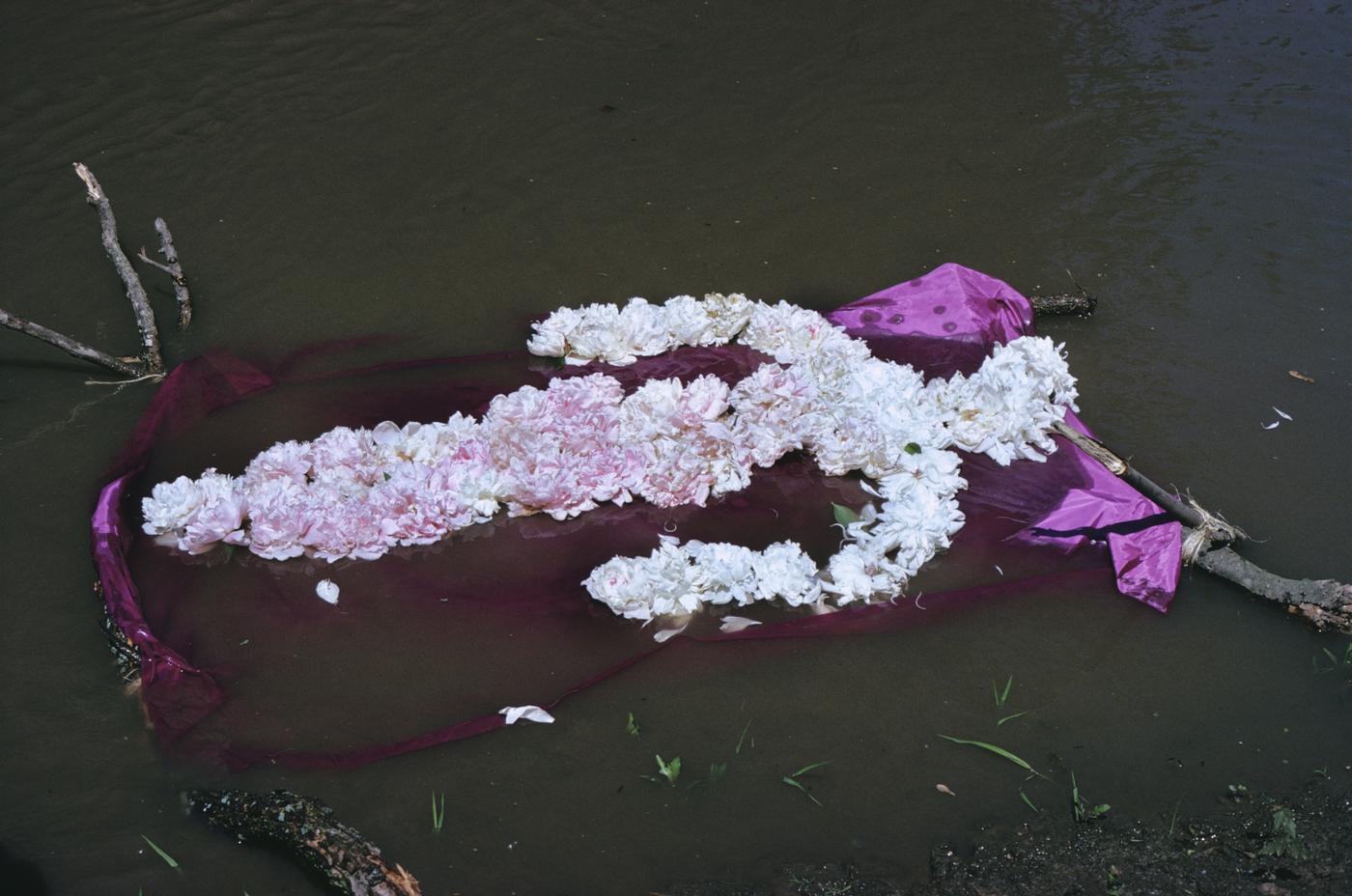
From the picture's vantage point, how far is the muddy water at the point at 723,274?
307cm

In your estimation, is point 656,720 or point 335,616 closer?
point 656,720

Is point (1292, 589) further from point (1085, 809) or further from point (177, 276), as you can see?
point (177, 276)

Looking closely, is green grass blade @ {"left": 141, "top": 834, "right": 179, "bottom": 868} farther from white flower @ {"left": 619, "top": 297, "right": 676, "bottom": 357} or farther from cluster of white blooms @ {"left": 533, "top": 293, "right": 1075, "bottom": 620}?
white flower @ {"left": 619, "top": 297, "right": 676, "bottom": 357}

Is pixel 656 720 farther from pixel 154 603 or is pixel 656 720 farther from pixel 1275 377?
pixel 1275 377

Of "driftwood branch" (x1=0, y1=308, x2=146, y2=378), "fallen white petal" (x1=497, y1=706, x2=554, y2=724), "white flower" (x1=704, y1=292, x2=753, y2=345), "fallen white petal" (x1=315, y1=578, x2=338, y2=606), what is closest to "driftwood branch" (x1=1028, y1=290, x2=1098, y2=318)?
"white flower" (x1=704, y1=292, x2=753, y2=345)

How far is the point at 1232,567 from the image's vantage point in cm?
364

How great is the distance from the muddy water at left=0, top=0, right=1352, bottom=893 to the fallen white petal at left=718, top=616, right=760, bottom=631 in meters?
0.08

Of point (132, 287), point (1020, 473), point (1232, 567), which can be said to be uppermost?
point (132, 287)

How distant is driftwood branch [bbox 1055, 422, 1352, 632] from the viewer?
3.51m

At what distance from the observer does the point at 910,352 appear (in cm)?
438

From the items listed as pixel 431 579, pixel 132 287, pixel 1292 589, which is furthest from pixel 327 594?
pixel 1292 589

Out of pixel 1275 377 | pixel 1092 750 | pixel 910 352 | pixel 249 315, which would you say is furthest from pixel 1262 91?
pixel 249 315

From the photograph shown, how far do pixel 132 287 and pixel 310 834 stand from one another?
8.45ft

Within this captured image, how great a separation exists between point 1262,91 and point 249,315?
575 cm
